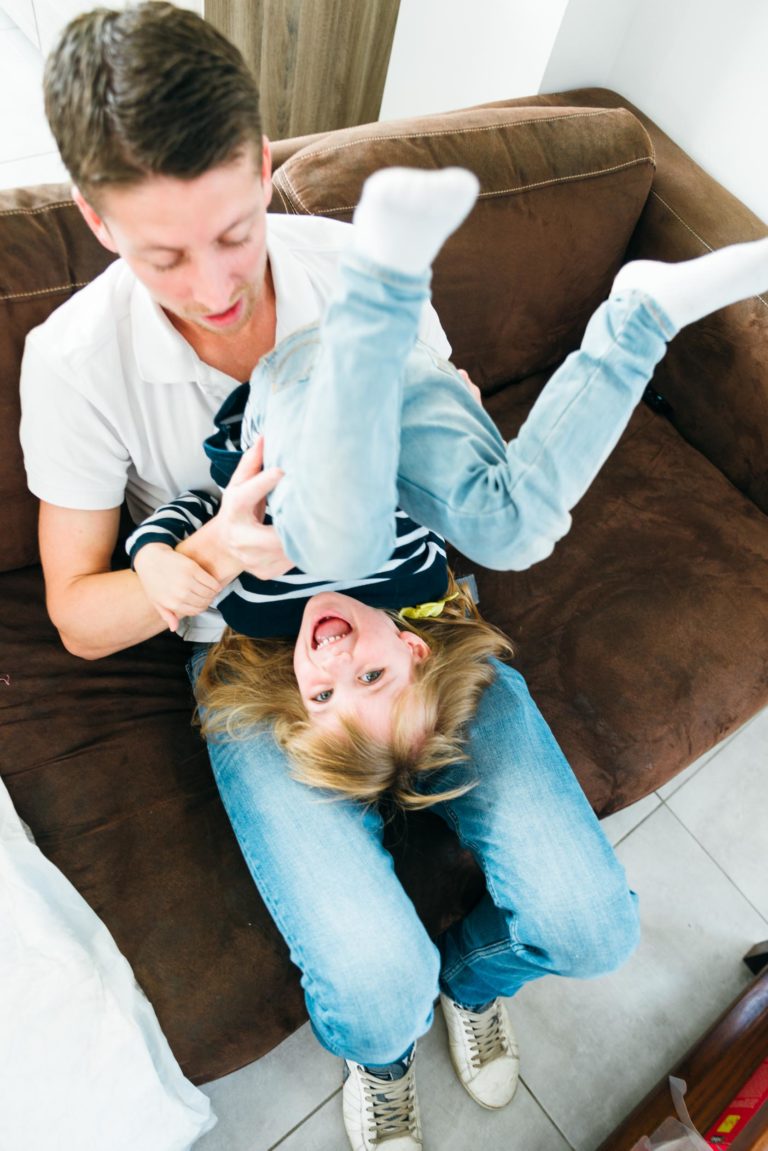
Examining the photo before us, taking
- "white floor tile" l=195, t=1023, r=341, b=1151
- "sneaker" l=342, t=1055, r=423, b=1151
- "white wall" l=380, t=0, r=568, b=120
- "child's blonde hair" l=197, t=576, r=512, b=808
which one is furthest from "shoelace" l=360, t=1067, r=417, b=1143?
"white wall" l=380, t=0, r=568, b=120

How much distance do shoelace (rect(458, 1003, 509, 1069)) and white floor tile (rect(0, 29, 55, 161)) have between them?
248 centimetres

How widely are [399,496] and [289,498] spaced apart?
0.16m

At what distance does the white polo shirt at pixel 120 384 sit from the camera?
3.27 feet

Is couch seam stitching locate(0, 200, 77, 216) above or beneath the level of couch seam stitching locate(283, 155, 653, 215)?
beneath

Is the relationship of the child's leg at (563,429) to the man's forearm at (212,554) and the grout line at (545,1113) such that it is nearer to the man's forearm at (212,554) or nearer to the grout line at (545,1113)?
the man's forearm at (212,554)

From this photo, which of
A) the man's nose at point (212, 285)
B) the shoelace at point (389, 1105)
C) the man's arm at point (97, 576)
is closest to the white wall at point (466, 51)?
the man's nose at point (212, 285)

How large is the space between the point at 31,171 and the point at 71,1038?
2.33m

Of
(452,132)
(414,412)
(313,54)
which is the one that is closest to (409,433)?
(414,412)

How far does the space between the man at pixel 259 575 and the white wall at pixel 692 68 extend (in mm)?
982

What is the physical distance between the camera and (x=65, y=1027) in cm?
97

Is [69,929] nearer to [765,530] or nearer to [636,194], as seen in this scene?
[765,530]

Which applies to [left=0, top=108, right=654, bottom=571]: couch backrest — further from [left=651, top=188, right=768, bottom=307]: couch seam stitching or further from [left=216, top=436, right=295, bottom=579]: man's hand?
[left=216, top=436, right=295, bottom=579]: man's hand

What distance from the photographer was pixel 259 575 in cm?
96

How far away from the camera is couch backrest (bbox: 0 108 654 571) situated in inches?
44.3
